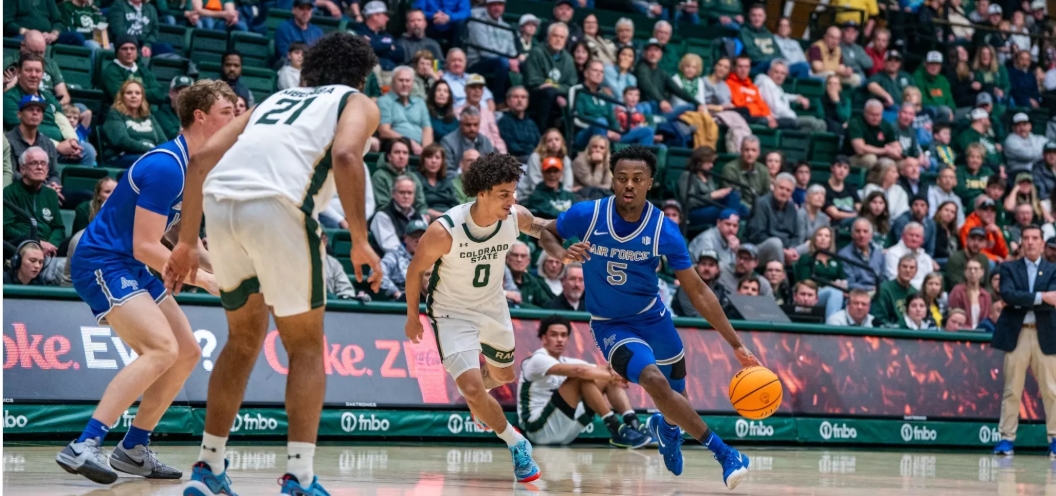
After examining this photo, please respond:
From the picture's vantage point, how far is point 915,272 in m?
16.0

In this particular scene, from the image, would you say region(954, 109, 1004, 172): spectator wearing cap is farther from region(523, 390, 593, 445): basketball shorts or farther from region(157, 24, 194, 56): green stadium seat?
region(157, 24, 194, 56): green stadium seat

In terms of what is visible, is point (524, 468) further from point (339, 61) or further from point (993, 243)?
point (993, 243)

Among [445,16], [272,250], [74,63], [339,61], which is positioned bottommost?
[272,250]

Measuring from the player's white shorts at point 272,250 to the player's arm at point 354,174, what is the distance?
0.21 meters

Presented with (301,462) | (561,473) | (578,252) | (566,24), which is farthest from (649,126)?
(301,462)

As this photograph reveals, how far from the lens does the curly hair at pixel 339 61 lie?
5.84m

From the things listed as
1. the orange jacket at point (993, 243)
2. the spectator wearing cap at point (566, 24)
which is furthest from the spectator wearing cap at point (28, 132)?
the orange jacket at point (993, 243)

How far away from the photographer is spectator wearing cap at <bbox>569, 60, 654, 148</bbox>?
17109mm

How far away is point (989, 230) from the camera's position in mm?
18031

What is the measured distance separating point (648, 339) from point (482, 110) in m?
7.86

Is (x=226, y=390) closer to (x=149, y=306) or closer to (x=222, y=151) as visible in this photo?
(x=222, y=151)

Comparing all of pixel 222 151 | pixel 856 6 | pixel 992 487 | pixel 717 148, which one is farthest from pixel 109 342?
pixel 856 6

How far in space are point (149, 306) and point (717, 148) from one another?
12.8 m

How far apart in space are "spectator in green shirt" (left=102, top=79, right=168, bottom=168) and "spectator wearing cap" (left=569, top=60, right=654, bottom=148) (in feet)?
18.6
